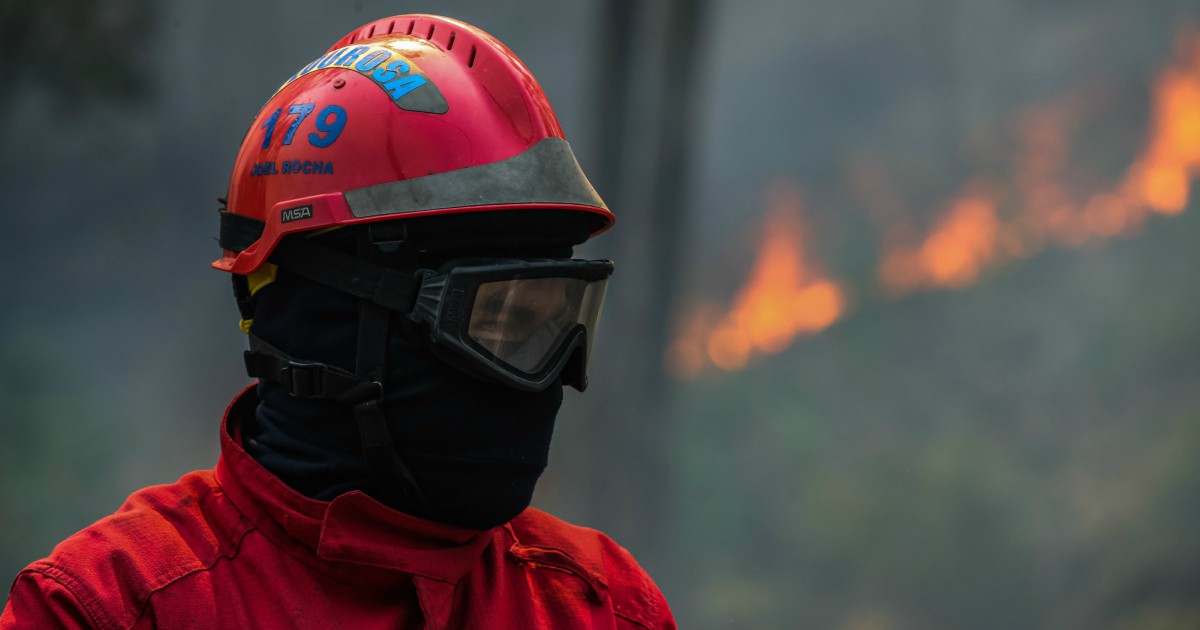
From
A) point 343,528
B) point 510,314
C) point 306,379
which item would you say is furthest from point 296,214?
point 343,528

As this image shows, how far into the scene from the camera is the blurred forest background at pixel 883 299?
13.3 ft

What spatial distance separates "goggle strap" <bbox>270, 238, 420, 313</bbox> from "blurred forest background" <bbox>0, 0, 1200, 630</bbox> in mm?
2225

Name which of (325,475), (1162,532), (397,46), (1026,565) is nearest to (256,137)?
(397,46)

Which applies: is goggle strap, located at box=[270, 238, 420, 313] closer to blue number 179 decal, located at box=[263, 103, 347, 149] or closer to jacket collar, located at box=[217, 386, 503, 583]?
blue number 179 decal, located at box=[263, 103, 347, 149]

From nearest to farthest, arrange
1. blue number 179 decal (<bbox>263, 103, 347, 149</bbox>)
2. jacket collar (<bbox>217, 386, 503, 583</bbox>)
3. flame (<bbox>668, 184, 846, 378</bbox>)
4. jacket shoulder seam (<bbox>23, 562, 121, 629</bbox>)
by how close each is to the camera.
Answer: jacket shoulder seam (<bbox>23, 562, 121, 629</bbox>)
jacket collar (<bbox>217, 386, 503, 583</bbox>)
blue number 179 decal (<bbox>263, 103, 347, 149</bbox>)
flame (<bbox>668, 184, 846, 378</bbox>)

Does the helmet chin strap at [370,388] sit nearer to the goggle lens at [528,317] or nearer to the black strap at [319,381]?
the black strap at [319,381]

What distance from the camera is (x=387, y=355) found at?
1780mm

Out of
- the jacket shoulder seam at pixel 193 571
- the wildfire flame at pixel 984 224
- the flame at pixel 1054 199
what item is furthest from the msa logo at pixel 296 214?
the flame at pixel 1054 199

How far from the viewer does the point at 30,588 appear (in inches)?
61.4

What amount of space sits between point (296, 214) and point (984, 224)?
3.03 metres

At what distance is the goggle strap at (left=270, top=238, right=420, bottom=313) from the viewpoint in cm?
176

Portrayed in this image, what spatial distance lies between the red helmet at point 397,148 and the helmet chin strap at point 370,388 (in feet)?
0.33

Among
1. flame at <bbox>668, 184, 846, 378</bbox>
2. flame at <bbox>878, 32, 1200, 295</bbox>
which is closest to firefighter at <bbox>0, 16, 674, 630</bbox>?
flame at <bbox>668, 184, 846, 378</bbox>

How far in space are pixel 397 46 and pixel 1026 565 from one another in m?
3.14
